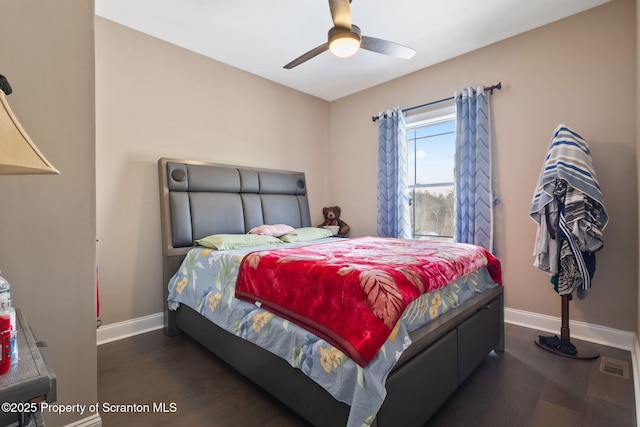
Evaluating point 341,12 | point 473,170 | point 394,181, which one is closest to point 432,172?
point 394,181

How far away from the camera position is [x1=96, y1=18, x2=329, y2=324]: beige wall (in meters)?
2.63

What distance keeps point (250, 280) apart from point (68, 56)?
145cm

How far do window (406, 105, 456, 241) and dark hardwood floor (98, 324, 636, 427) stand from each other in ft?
5.07

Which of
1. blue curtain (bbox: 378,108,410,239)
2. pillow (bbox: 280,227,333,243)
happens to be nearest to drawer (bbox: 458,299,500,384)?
blue curtain (bbox: 378,108,410,239)

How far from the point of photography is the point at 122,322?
106 inches

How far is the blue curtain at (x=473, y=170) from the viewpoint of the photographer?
3.01 meters

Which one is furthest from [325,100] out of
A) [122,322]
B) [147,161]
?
[122,322]

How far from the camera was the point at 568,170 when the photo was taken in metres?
2.23

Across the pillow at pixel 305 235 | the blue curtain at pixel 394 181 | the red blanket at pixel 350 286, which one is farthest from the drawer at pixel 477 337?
the pillow at pixel 305 235

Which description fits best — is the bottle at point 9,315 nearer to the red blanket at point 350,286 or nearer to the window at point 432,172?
the red blanket at point 350,286

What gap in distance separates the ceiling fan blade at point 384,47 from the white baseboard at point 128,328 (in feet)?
9.76

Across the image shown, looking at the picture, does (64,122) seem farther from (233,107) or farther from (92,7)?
(233,107)

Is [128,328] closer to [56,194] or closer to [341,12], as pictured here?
[56,194]

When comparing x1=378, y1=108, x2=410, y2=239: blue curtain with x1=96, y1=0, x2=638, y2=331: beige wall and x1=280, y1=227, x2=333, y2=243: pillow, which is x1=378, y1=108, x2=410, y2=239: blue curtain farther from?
x1=280, y1=227, x2=333, y2=243: pillow
